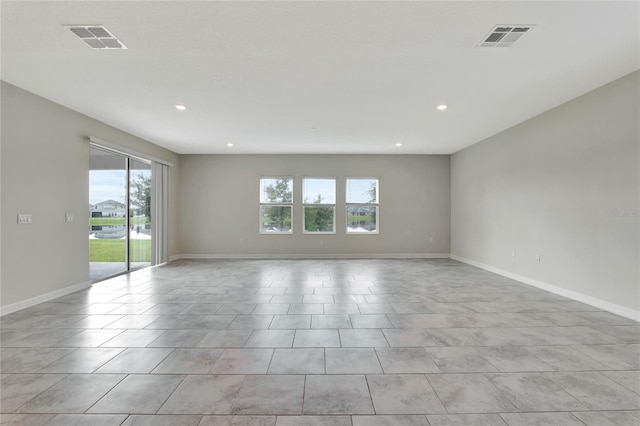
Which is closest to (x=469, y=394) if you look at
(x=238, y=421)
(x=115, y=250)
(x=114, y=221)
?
(x=238, y=421)

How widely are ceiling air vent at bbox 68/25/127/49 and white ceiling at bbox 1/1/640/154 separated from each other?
7 centimetres

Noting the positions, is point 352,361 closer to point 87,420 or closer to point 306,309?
point 306,309

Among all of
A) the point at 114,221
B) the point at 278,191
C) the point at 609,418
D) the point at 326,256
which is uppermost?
the point at 278,191

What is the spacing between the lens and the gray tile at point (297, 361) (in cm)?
220

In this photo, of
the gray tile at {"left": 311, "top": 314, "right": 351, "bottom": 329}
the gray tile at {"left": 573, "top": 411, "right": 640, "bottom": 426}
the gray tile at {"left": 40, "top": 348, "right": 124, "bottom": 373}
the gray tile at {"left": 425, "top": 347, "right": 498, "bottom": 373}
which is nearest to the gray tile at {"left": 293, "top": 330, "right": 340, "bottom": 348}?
the gray tile at {"left": 311, "top": 314, "right": 351, "bottom": 329}

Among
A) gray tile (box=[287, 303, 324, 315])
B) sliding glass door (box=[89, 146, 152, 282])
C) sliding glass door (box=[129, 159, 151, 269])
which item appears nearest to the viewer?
gray tile (box=[287, 303, 324, 315])

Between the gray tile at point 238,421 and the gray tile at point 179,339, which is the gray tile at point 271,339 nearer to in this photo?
the gray tile at point 179,339

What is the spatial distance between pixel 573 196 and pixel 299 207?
550 cm

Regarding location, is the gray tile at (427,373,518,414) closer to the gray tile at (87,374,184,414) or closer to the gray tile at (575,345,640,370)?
the gray tile at (575,345,640,370)

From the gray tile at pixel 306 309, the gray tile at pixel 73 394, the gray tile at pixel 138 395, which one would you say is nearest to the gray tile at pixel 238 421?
the gray tile at pixel 138 395

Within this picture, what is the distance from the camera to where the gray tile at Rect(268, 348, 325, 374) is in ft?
7.20

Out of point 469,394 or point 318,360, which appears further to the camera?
point 318,360

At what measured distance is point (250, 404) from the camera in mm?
1808

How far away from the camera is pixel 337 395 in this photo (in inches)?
74.7
